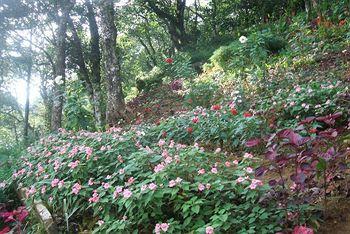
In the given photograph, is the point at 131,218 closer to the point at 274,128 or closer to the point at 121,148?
the point at 121,148

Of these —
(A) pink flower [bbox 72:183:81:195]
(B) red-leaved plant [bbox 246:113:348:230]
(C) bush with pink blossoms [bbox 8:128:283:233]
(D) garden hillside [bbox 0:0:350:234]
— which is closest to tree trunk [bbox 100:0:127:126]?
(D) garden hillside [bbox 0:0:350:234]

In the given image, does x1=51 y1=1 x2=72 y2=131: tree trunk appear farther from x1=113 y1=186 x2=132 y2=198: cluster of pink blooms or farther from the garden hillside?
x1=113 y1=186 x2=132 y2=198: cluster of pink blooms

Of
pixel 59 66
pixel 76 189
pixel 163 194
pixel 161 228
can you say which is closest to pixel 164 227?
pixel 161 228

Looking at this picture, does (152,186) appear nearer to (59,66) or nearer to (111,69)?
(111,69)

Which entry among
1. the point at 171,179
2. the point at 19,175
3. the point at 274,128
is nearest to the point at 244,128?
the point at 274,128

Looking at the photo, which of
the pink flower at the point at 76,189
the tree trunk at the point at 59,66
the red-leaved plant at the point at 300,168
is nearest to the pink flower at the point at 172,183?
the red-leaved plant at the point at 300,168

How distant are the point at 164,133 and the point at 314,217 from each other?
3.03 metres

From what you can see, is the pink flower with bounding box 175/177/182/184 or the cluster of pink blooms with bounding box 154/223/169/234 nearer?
the cluster of pink blooms with bounding box 154/223/169/234

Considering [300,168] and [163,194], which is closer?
[300,168]

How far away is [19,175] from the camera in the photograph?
4605 millimetres

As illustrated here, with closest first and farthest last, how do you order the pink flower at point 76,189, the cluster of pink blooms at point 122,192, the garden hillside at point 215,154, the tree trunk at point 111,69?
the garden hillside at point 215,154, the cluster of pink blooms at point 122,192, the pink flower at point 76,189, the tree trunk at point 111,69

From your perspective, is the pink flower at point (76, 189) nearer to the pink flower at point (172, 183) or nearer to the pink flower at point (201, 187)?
the pink flower at point (172, 183)

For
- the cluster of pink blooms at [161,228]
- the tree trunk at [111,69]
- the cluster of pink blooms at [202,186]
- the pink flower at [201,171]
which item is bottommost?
the cluster of pink blooms at [161,228]

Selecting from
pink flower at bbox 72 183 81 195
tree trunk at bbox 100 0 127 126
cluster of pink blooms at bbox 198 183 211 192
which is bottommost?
cluster of pink blooms at bbox 198 183 211 192
